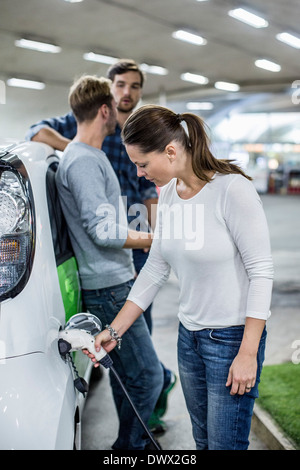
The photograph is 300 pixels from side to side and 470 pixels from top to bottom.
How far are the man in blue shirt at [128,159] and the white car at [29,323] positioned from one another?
133cm

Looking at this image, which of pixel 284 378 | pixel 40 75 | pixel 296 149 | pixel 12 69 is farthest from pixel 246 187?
pixel 296 149

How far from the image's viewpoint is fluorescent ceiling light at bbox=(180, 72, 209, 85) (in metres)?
22.2

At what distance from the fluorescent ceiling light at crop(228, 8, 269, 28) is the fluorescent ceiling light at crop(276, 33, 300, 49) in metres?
1.22

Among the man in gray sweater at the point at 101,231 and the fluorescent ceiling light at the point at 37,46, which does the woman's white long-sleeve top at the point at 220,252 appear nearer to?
the man in gray sweater at the point at 101,231

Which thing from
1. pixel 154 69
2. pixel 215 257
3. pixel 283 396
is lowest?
pixel 283 396

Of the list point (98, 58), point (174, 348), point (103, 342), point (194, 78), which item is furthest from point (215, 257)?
point (194, 78)

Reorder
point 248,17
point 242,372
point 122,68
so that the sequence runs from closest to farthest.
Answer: point 242,372 < point 122,68 < point 248,17

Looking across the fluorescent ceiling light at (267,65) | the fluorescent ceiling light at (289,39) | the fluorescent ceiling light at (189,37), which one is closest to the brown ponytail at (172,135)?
the fluorescent ceiling light at (189,37)

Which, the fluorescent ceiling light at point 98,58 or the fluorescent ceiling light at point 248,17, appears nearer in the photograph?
the fluorescent ceiling light at point 248,17

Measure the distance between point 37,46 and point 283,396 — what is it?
14.8 metres

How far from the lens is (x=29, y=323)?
1.62 meters

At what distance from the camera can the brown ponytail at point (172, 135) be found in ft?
6.11

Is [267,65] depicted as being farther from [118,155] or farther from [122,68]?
[118,155]
